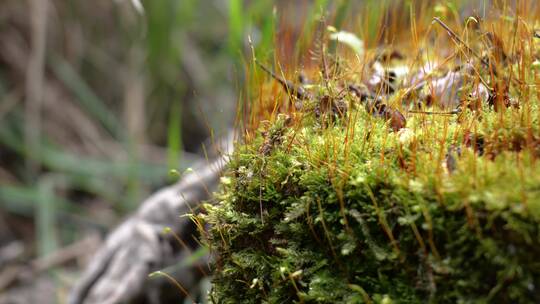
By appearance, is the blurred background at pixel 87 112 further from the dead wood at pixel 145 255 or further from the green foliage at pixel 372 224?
the green foliage at pixel 372 224

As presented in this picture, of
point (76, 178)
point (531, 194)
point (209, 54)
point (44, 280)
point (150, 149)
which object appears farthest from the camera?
point (209, 54)

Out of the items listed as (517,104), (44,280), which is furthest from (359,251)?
(44,280)

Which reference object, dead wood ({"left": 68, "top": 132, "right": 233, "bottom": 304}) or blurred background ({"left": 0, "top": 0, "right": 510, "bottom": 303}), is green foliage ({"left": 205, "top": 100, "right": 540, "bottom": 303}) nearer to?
dead wood ({"left": 68, "top": 132, "right": 233, "bottom": 304})

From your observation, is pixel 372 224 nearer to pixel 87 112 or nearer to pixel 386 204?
pixel 386 204

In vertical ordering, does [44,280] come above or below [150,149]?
below

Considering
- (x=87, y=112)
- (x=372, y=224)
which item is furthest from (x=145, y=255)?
(x=87, y=112)

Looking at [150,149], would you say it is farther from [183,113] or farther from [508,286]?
[508,286]
